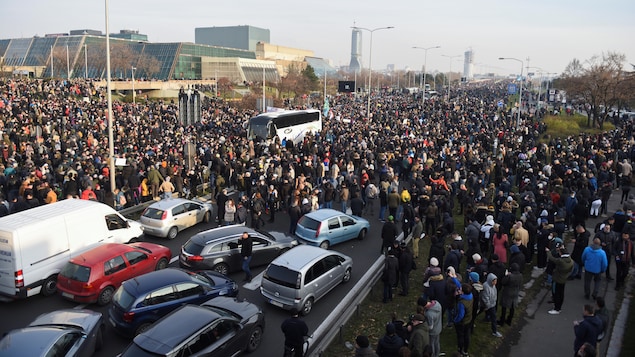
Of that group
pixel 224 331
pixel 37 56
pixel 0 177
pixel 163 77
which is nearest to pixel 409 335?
pixel 224 331

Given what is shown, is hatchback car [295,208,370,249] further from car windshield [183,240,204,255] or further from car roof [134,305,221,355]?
car roof [134,305,221,355]

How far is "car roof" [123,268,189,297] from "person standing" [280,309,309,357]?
2.89 m

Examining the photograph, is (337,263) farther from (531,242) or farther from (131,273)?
(531,242)

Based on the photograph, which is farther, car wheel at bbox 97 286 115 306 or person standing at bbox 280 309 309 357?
car wheel at bbox 97 286 115 306

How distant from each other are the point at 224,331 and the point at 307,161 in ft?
48.9

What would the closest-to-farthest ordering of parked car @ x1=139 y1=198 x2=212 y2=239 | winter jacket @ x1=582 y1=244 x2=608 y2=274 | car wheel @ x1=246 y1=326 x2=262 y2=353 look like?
1. car wheel @ x1=246 y1=326 x2=262 y2=353
2. winter jacket @ x1=582 y1=244 x2=608 y2=274
3. parked car @ x1=139 y1=198 x2=212 y2=239

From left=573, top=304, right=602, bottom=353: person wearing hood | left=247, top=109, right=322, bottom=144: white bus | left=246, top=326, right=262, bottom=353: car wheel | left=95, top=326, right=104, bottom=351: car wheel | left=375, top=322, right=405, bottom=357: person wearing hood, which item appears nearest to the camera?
left=375, top=322, right=405, bottom=357: person wearing hood

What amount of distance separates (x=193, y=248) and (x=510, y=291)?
786 cm

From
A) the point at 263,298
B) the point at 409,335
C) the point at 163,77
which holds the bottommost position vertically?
the point at 263,298

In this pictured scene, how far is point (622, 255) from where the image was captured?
12.7m

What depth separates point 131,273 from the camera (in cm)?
1197

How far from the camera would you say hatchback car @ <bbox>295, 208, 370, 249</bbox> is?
49.9 ft

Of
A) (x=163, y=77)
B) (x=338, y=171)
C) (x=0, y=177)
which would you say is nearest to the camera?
(x=0, y=177)

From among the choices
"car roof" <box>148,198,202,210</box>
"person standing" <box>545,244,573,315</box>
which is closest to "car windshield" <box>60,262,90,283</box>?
"car roof" <box>148,198,202,210</box>
